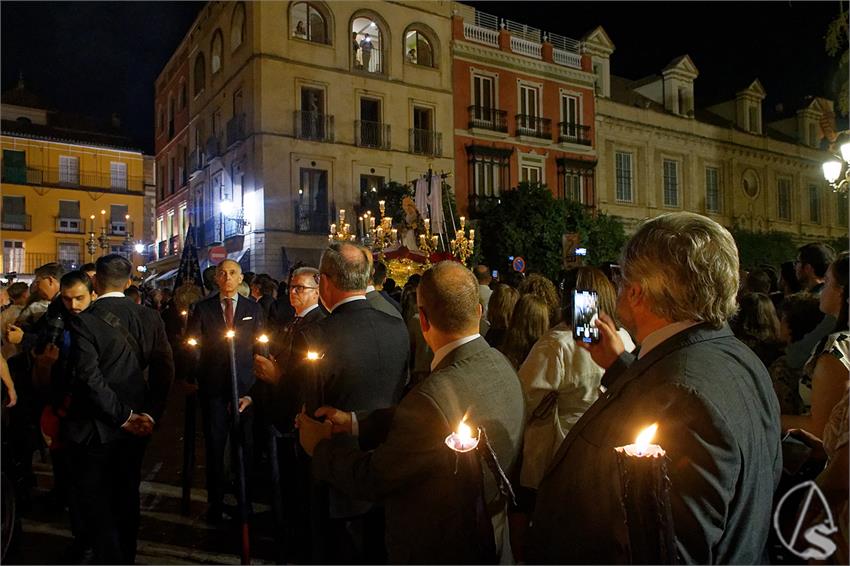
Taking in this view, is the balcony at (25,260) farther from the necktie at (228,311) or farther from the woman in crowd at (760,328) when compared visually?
the woman in crowd at (760,328)

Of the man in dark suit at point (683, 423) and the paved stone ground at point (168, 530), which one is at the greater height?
the man in dark suit at point (683, 423)

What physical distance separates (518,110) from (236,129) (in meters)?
12.4

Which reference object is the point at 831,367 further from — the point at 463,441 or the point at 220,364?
the point at 220,364

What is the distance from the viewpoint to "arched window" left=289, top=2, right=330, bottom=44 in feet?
80.1

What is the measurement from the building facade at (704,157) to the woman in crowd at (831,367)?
28.6m

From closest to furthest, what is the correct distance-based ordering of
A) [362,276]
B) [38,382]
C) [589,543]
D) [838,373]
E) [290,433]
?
[589,543]
[838,373]
[362,276]
[290,433]
[38,382]

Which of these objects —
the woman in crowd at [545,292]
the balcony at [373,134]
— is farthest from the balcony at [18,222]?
the woman in crowd at [545,292]

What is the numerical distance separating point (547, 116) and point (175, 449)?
25.5 metres

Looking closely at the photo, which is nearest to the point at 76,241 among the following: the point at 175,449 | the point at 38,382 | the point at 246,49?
the point at 246,49

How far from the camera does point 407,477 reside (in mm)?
2219

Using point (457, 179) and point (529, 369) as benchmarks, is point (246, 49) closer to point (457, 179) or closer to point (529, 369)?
point (457, 179)

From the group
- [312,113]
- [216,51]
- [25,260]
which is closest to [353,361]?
[312,113]

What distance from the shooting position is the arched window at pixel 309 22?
24.4m

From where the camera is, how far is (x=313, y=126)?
2445 centimetres
